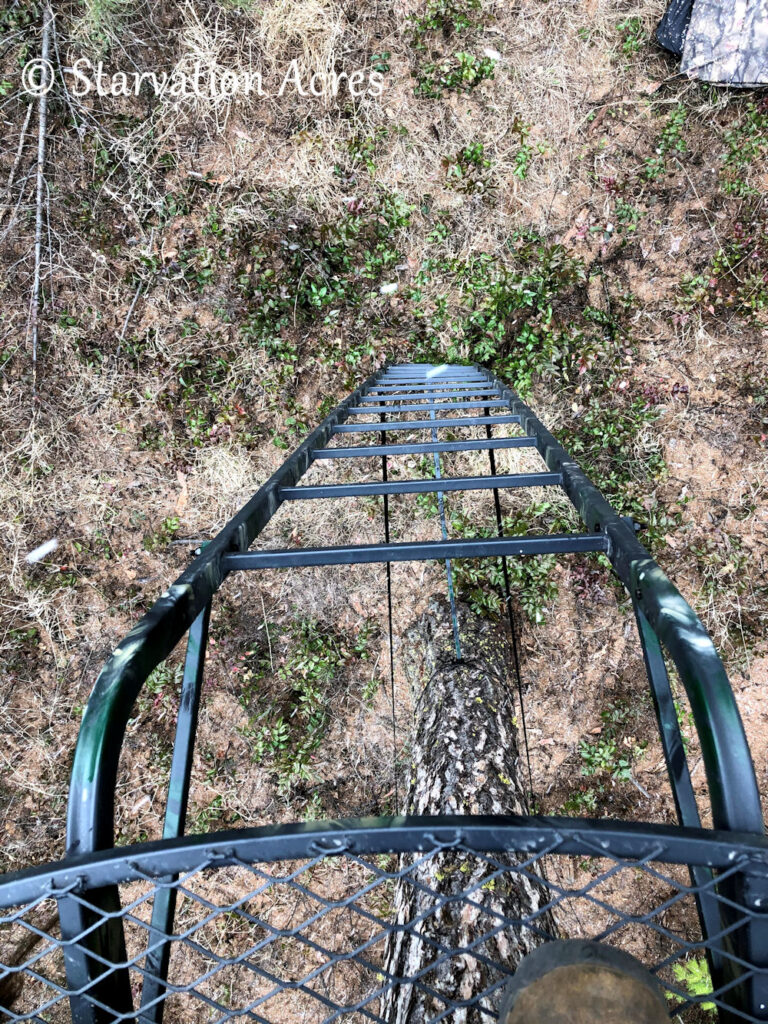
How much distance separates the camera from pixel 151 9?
4.11 m

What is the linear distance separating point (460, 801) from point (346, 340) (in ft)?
10.2

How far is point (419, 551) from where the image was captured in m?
1.48

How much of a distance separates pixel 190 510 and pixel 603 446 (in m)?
2.99

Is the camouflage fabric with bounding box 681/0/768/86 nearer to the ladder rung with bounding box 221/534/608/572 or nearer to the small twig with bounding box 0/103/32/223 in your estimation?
the ladder rung with bounding box 221/534/608/572

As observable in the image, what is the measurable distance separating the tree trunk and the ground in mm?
347

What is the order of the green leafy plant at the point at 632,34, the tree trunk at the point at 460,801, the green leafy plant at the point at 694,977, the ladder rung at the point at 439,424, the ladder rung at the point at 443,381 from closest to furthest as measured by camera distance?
the tree trunk at the point at 460,801
the ladder rung at the point at 439,424
the green leafy plant at the point at 694,977
the ladder rung at the point at 443,381
the green leafy plant at the point at 632,34

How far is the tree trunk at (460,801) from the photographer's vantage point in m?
2.00

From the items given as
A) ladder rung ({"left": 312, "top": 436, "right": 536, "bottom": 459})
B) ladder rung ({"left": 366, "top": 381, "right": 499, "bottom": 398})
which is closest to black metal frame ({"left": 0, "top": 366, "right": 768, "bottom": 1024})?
ladder rung ({"left": 312, "top": 436, "right": 536, "bottom": 459})

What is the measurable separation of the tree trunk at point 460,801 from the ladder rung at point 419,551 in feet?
2.48

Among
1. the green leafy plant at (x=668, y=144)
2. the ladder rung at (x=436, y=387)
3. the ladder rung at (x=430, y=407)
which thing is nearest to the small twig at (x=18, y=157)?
the ladder rung at (x=436, y=387)

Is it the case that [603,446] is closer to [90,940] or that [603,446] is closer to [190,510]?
[190,510]

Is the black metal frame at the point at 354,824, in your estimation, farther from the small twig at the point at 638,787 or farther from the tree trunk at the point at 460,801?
the small twig at the point at 638,787

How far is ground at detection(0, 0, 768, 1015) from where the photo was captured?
4.04m

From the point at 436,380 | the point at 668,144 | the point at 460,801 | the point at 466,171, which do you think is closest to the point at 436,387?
the point at 436,380
